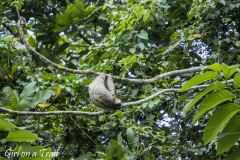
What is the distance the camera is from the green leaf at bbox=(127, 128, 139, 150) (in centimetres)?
234

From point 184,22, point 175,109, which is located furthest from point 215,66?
point 184,22

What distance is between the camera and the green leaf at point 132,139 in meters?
2.34

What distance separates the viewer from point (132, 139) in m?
2.35

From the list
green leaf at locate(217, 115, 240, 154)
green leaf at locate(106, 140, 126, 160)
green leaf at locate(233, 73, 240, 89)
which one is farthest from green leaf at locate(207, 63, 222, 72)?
green leaf at locate(106, 140, 126, 160)

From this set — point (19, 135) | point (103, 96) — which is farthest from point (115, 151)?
point (19, 135)

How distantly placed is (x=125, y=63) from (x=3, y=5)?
5.15 ft

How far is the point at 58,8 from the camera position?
415 centimetres

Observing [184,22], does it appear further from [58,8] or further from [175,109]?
[58,8]

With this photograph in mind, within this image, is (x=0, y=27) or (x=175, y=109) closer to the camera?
(x=175, y=109)

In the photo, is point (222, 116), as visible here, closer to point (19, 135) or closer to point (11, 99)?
point (19, 135)

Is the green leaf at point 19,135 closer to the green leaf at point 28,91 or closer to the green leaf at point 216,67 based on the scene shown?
the green leaf at point 216,67

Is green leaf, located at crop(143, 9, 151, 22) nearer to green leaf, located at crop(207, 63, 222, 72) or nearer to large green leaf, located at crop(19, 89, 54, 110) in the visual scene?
large green leaf, located at crop(19, 89, 54, 110)

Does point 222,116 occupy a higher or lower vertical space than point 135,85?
lower

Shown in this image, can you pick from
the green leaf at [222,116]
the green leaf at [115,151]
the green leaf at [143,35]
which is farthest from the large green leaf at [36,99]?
the green leaf at [222,116]
